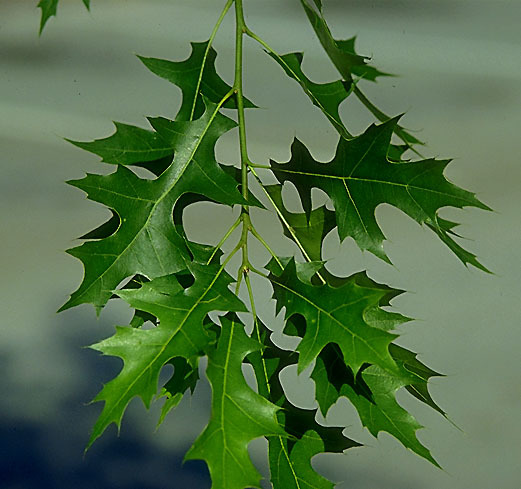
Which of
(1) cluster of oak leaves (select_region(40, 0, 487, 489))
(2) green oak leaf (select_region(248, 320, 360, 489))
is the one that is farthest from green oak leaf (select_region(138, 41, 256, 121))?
(2) green oak leaf (select_region(248, 320, 360, 489))

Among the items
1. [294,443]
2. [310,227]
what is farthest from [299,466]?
[310,227]

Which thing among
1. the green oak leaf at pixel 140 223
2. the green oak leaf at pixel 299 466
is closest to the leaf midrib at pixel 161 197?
the green oak leaf at pixel 140 223

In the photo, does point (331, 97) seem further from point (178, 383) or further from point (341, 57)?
point (178, 383)

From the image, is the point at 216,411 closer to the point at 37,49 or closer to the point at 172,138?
the point at 172,138

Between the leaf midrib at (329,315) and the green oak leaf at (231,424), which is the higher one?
the leaf midrib at (329,315)

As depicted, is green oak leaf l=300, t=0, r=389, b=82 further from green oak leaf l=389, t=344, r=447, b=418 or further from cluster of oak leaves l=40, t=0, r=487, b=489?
green oak leaf l=389, t=344, r=447, b=418

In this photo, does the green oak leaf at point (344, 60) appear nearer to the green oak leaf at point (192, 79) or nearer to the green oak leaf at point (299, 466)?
the green oak leaf at point (192, 79)

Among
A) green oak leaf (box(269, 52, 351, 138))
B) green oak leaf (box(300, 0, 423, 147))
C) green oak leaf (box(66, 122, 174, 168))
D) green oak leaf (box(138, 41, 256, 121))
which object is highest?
green oak leaf (box(300, 0, 423, 147))
